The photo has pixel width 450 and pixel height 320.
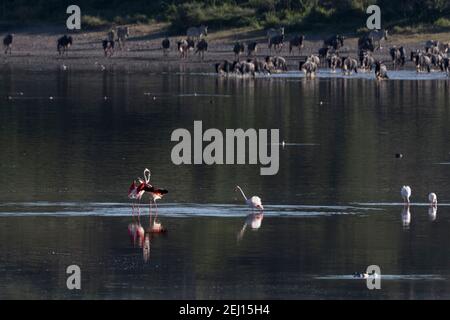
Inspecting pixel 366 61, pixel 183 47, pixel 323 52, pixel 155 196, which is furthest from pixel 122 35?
pixel 155 196

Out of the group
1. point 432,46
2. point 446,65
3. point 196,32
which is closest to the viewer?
point 446,65

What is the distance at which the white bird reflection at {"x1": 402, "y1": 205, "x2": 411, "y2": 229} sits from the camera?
21.1 m

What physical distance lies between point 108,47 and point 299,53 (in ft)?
24.4

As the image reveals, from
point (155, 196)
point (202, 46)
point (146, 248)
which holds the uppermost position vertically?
point (202, 46)

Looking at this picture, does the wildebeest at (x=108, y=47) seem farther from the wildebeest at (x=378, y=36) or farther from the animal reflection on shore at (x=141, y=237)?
the animal reflection on shore at (x=141, y=237)

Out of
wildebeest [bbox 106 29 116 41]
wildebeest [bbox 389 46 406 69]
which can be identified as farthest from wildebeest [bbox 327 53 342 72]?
wildebeest [bbox 106 29 116 41]

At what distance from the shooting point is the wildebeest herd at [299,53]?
5384cm

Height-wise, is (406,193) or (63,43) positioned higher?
(63,43)

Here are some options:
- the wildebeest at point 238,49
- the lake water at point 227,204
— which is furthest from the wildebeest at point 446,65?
the lake water at point 227,204

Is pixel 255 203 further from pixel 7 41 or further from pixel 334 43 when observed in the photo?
pixel 7 41

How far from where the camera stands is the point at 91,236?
20109 mm

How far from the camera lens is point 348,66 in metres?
54.7

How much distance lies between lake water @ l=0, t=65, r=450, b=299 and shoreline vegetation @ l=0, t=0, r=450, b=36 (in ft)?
81.7

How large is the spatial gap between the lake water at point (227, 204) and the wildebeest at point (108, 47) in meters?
21.3
